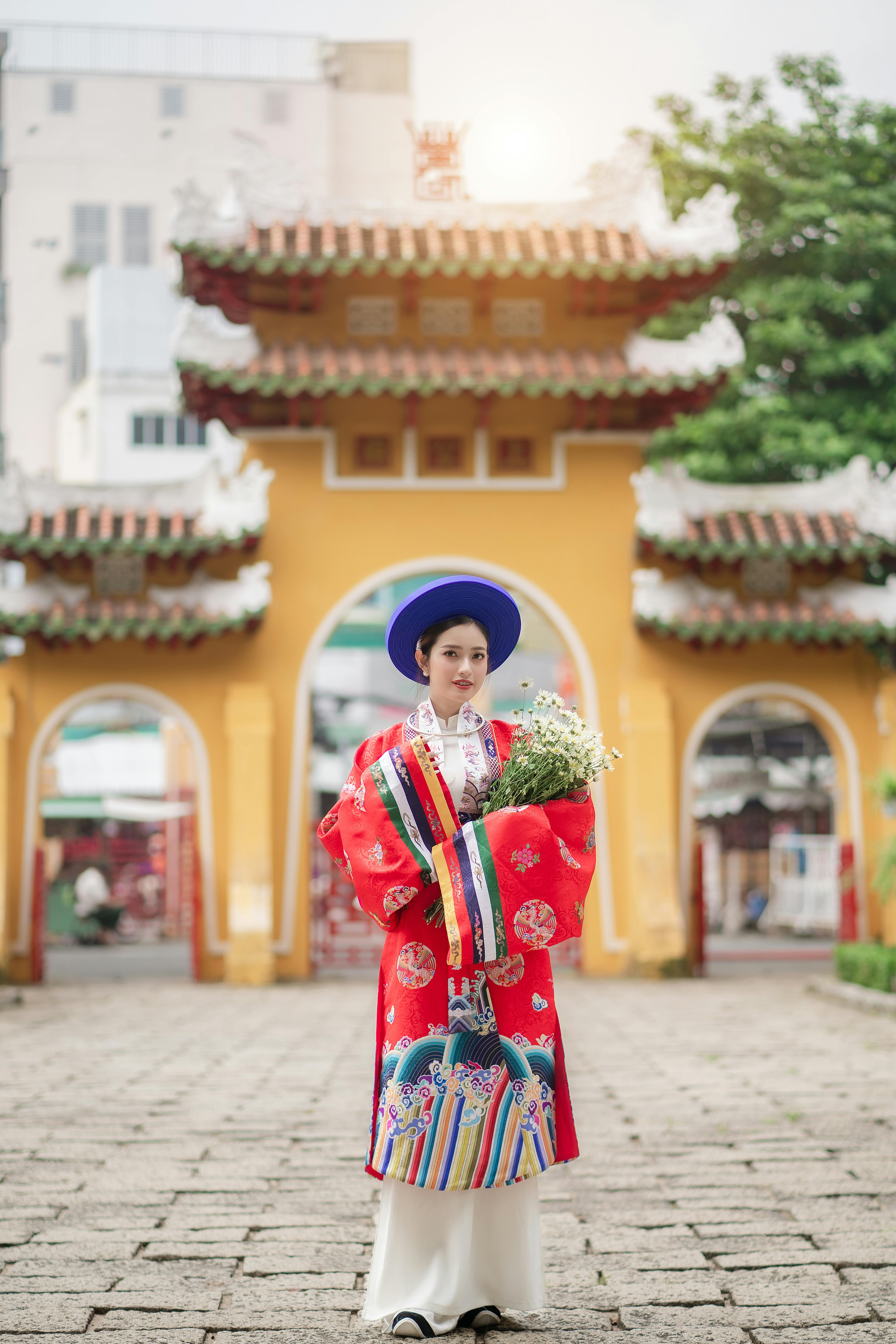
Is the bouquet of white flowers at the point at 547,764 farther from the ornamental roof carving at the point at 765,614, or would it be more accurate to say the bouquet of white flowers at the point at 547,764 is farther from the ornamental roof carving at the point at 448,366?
the ornamental roof carving at the point at 448,366

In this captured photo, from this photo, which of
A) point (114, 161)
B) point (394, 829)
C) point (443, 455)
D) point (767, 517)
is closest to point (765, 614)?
point (767, 517)

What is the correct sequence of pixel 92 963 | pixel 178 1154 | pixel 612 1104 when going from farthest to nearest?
pixel 92 963
pixel 612 1104
pixel 178 1154

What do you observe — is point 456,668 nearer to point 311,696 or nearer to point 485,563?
point 311,696

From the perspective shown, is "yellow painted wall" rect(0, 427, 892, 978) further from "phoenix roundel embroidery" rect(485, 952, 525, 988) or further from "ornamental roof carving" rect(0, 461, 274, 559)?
"phoenix roundel embroidery" rect(485, 952, 525, 988)

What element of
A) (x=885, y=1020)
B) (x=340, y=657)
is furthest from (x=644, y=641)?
(x=340, y=657)

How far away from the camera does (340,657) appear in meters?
31.1

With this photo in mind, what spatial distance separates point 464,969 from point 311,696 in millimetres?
10631

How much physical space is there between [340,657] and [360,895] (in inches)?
1077

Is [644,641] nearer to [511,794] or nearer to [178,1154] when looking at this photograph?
[178,1154]

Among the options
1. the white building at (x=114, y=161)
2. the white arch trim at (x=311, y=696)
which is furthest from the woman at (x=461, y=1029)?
the white building at (x=114, y=161)

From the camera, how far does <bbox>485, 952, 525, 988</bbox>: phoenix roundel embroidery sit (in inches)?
150

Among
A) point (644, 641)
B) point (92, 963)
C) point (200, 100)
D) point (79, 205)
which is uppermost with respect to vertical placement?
point (200, 100)

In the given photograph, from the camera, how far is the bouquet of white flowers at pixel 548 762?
3764 mm

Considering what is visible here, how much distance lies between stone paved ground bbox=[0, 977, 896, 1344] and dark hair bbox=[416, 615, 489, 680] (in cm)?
185
